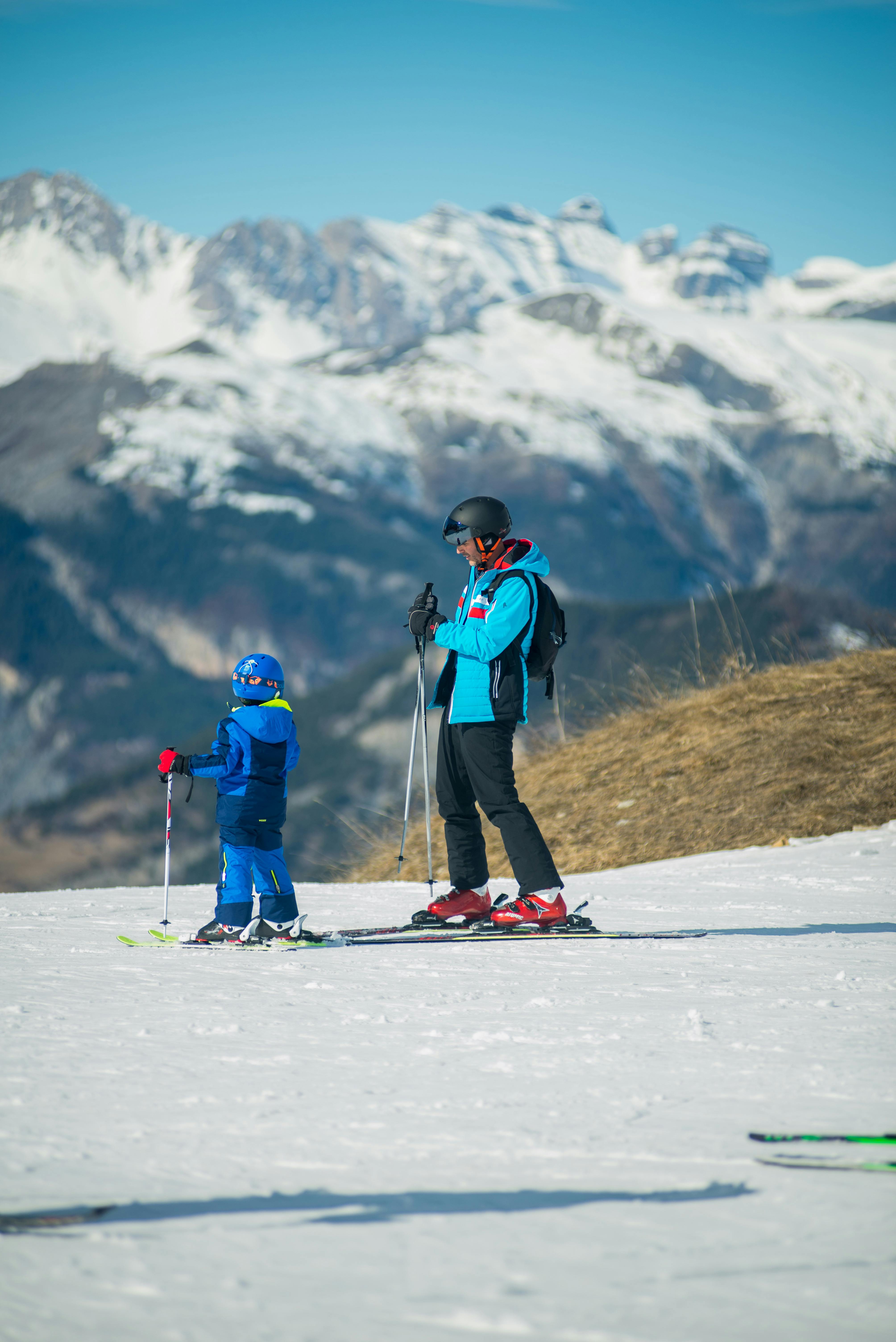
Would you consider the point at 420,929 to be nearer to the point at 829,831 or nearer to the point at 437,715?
the point at 829,831

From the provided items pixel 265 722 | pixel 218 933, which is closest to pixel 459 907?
pixel 218 933

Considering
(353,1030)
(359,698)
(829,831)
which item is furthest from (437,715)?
(353,1030)

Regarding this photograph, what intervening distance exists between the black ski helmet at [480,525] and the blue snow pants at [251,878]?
1665 mm

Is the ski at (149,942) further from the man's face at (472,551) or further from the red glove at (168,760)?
the man's face at (472,551)

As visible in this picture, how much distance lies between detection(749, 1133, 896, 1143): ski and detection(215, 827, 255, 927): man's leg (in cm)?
364

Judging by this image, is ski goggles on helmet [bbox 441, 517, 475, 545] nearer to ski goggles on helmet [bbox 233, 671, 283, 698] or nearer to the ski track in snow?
ski goggles on helmet [bbox 233, 671, 283, 698]

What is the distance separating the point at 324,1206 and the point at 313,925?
4.41m

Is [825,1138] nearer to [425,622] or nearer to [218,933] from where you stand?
[425,622]

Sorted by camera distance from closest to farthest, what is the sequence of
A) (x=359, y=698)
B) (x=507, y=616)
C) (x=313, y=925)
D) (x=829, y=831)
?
(x=507, y=616)
(x=313, y=925)
(x=829, y=831)
(x=359, y=698)

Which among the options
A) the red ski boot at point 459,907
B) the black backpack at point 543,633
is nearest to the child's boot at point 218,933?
the red ski boot at point 459,907

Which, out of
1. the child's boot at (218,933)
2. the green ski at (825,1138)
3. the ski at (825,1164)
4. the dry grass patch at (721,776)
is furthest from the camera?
the dry grass patch at (721,776)

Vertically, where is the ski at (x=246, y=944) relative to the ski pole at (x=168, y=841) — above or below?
below

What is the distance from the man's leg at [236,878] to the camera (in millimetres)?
6008

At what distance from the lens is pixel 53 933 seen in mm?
6105
